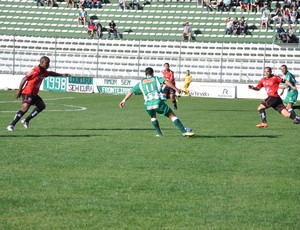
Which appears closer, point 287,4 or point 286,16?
point 286,16

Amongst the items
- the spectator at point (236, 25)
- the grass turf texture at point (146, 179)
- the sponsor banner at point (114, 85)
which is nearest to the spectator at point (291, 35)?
the spectator at point (236, 25)

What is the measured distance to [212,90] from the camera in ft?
160

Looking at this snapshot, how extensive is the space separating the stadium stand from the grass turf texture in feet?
90.8

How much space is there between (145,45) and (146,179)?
4149cm

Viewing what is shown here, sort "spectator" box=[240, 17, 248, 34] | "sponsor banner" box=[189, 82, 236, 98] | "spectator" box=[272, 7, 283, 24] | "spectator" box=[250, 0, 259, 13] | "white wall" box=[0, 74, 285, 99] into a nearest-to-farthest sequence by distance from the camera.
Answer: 1. "white wall" box=[0, 74, 285, 99]
2. "sponsor banner" box=[189, 82, 236, 98]
3. "spectator" box=[272, 7, 283, 24]
4. "spectator" box=[240, 17, 248, 34]
5. "spectator" box=[250, 0, 259, 13]

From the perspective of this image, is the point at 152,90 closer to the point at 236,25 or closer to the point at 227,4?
the point at 236,25

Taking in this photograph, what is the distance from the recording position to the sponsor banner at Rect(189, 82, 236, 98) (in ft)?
159

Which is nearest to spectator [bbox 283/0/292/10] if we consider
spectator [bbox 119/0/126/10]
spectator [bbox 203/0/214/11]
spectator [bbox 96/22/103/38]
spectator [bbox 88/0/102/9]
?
spectator [bbox 203/0/214/11]

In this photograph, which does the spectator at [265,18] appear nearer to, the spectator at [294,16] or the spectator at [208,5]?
the spectator at [294,16]

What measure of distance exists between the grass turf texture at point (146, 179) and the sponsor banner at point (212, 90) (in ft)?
86.7

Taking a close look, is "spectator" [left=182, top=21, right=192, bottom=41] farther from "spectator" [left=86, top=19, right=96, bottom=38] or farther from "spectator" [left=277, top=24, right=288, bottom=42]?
"spectator" [left=86, top=19, right=96, bottom=38]

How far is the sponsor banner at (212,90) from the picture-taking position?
4850 cm

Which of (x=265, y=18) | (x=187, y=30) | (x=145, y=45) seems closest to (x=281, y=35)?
A: (x=265, y=18)

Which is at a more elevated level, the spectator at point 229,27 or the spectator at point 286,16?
the spectator at point 286,16
